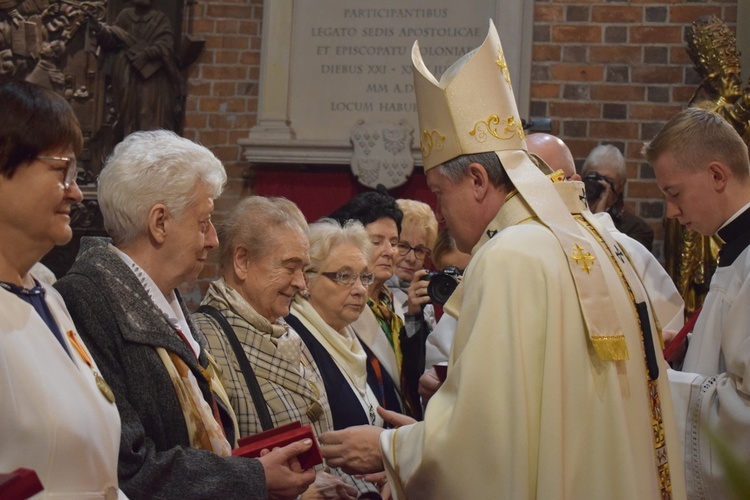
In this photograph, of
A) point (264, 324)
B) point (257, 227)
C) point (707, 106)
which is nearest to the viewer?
point (264, 324)

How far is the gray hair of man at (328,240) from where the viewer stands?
3.70 meters

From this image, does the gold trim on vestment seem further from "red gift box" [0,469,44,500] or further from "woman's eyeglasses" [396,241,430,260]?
"woman's eyeglasses" [396,241,430,260]

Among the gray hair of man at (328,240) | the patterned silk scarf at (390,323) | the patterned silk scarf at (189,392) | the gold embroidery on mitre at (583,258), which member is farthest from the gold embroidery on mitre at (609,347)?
the patterned silk scarf at (390,323)

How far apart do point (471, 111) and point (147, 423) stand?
107cm

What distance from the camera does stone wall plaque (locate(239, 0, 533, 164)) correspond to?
6.51 m

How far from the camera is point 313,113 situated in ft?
Answer: 21.7

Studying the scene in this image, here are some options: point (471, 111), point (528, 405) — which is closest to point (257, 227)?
point (471, 111)

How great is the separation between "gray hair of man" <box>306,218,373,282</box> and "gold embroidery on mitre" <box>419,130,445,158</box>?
1143 mm

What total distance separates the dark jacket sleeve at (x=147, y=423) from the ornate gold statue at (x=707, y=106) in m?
3.45

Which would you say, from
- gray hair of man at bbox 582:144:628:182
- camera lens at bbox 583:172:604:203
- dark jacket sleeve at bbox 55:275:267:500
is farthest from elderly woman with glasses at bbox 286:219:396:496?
gray hair of man at bbox 582:144:628:182

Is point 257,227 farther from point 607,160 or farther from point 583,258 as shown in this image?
point 607,160

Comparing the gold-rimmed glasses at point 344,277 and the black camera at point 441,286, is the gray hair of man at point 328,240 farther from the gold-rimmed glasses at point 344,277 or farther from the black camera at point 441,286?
the black camera at point 441,286

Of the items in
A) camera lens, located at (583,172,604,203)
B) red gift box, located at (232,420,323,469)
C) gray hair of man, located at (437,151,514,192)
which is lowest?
red gift box, located at (232,420,323,469)

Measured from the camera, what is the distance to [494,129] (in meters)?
2.52
